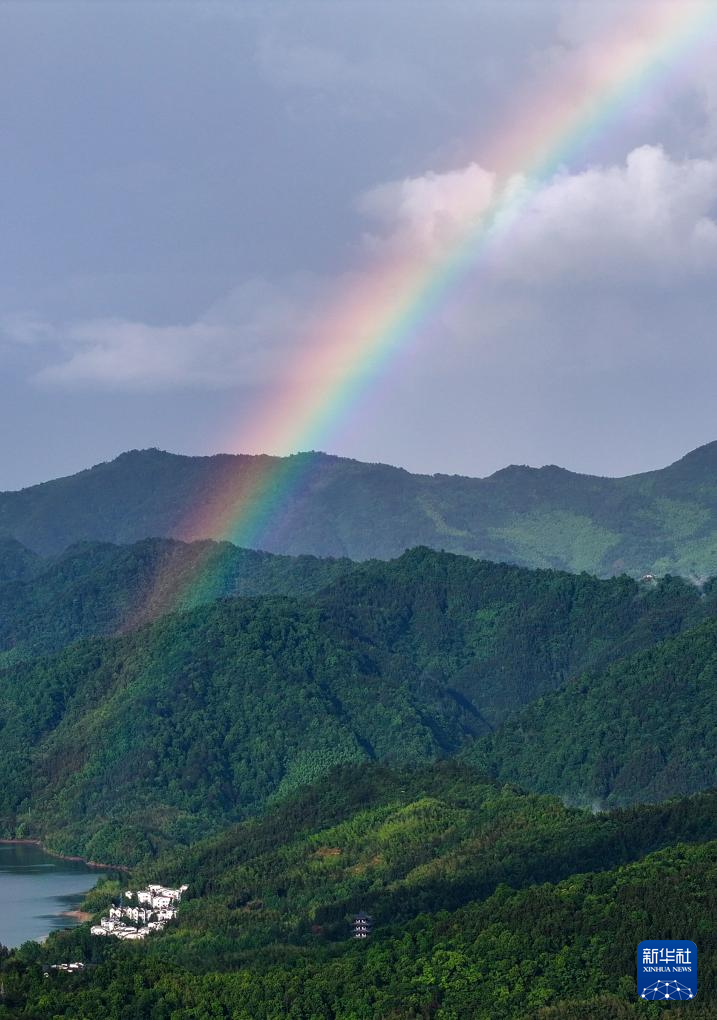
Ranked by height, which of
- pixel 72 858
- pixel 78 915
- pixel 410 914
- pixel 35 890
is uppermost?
pixel 72 858

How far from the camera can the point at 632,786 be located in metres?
188

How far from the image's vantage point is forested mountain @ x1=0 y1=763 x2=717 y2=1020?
95625 millimetres

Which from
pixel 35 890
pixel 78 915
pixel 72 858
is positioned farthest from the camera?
pixel 72 858

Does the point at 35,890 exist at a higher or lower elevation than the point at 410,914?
higher

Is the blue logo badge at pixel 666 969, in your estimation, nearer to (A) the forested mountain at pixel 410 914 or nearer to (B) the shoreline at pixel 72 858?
(A) the forested mountain at pixel 410 914

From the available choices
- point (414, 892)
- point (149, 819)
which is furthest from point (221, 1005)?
point (149, 819)

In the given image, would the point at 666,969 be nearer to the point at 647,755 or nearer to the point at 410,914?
the point at 410,914

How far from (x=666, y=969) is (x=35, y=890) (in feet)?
261

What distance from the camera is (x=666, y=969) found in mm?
94188

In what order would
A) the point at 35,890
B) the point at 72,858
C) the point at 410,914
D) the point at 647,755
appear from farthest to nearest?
the point at 647,755 → the point at 72,858 → the point at 35,890 → the point at 410,914

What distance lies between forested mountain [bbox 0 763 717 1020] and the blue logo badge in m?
0.74

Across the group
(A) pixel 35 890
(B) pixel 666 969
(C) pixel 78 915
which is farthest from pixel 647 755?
(B) pixel 666 969

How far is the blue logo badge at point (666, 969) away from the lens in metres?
91.4

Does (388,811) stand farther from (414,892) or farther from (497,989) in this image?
(497,989)
